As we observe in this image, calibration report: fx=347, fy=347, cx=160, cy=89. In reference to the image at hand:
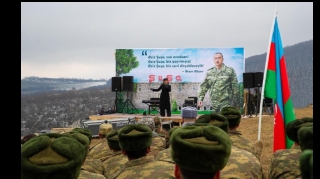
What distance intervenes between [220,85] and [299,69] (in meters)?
6.61

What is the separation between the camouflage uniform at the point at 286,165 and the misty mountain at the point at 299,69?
43.6ft

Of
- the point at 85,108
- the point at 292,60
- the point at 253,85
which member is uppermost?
the point at 292,60

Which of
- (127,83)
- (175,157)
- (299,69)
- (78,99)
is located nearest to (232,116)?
(175,157)

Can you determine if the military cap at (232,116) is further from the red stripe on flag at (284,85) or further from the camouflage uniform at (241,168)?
the red stripe on flag at (284,85)

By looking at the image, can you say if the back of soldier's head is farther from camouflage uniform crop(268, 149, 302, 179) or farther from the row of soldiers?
camouflage uniform crop(268, 149, 302, 179)

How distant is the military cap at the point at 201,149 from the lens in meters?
1.56

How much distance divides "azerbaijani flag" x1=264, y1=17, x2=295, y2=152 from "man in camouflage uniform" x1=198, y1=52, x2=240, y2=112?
20.6 ft

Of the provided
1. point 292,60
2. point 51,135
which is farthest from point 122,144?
point 292,60

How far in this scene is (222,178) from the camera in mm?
2188

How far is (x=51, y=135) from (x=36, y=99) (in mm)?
9383

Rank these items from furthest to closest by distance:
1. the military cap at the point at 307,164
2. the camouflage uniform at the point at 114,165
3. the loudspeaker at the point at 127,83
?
the loudspeaker at the point at 127,83, the camouflage uniform at the point at 114,165, the military cap at the point at 307,164

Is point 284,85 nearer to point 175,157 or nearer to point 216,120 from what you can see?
point 216,120

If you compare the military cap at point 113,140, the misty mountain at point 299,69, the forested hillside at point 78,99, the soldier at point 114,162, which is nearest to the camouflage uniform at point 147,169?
the soldier at point 114,162
